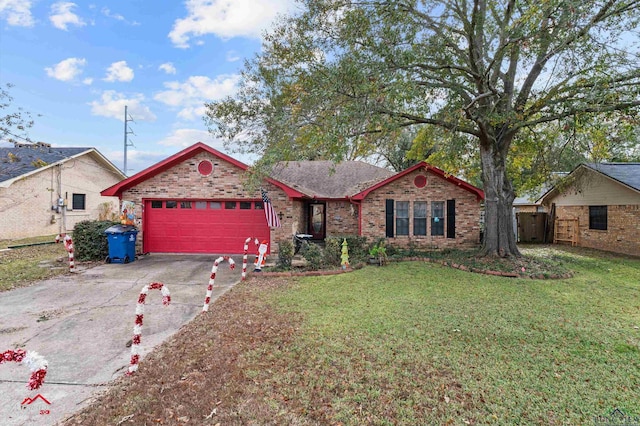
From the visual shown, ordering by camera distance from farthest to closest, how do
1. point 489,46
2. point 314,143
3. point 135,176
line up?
point 135,176, point 489,46, point 314,143

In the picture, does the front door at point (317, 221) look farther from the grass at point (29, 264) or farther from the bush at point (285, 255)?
the grass at point (29, 264)

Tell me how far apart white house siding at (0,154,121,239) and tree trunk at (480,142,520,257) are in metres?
20.3

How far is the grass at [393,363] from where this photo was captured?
300cm

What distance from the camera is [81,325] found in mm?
5273

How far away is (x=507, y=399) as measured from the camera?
10.3ft

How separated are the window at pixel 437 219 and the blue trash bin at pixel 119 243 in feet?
37.4

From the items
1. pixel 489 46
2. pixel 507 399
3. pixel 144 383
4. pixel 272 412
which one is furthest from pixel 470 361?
pixel 489 46

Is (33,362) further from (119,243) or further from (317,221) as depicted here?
(317,221)

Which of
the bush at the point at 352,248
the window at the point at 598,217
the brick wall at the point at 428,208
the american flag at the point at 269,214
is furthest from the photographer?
the window at the point at 598,217

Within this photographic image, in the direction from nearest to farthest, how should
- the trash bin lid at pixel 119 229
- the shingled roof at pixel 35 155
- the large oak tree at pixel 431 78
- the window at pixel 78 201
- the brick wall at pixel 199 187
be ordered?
the large oak tree at pixel 431 78 → the trash bin lid at pixel 119 229 → the brick wall at pixel 199 187 → the shingled roof at pixel 35 155 → the window at pixel 78 201

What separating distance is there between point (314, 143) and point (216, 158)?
16.7ft

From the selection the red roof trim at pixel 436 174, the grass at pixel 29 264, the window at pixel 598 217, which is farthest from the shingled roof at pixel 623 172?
the grass at pixel 29 264

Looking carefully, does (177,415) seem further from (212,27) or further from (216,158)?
(212,27)

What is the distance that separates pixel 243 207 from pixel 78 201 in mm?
14086
